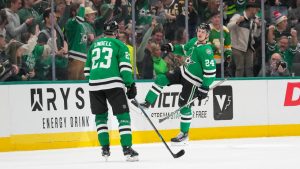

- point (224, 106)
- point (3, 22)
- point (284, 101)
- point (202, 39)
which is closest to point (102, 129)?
point (202, 39)

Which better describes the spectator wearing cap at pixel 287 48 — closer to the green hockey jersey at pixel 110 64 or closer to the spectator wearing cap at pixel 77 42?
the spectator wearing cap at pixel 77 42

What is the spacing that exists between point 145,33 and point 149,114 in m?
1.13

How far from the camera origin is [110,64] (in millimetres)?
8094

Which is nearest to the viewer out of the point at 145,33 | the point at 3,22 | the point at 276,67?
the point at 3,22

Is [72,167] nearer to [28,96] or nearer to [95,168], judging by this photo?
[95,168]

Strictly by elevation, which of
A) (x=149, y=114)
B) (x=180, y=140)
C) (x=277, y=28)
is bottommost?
(x=180, y=140)

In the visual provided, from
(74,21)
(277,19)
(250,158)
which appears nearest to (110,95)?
(250,158)

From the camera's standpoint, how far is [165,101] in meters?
11.4

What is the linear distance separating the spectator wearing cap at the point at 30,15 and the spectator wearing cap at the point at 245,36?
2.91m

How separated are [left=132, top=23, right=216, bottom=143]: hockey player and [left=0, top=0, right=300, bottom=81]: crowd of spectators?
1.20m

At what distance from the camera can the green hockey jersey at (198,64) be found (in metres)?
9.91

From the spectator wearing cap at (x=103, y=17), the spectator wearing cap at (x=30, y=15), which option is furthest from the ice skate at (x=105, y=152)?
the spectator wearing cap at (x=103, y=17)

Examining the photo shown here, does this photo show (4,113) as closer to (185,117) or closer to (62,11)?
Answer: (62,11)

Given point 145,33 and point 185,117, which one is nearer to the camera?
point 185,117
